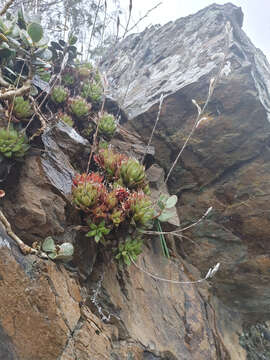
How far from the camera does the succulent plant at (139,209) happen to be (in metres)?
2.26

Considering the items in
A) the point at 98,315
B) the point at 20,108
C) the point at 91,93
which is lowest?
the point at 98,315

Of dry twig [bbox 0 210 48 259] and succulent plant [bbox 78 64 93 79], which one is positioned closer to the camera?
dry twig [bbox 0 210 48 259]

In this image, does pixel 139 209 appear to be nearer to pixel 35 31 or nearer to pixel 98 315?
pixel 98 315

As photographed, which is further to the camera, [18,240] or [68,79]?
[68,79]

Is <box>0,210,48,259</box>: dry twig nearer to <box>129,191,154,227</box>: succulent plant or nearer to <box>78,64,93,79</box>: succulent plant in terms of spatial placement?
<box>129,191,154,227</box>: succulent plant

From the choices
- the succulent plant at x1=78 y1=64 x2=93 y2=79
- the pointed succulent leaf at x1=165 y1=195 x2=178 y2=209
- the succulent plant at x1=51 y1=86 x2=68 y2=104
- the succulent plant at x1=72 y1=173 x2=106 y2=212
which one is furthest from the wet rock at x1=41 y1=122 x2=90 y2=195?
the succulent plant at x1=78 y1=64 x2=93 y2=79

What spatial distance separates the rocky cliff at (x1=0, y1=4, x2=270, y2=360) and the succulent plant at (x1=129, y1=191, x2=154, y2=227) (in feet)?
1.76

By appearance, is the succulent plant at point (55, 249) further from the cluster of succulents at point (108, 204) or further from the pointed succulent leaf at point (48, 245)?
the cluster of succulents at point (108, 204)

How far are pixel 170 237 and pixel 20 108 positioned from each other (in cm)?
265

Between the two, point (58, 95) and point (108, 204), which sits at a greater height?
point (58, 95)

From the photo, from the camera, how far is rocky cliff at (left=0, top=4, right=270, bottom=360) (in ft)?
5.72

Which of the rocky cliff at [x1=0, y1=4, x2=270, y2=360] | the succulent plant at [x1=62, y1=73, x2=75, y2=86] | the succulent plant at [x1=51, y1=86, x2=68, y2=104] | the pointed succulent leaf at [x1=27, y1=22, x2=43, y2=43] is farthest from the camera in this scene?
the succulent plant at [x1=62, y1=73, x2=75, y2=86]

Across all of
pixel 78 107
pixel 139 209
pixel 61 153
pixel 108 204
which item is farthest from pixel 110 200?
pixel 78 107

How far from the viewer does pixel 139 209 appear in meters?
2.27
